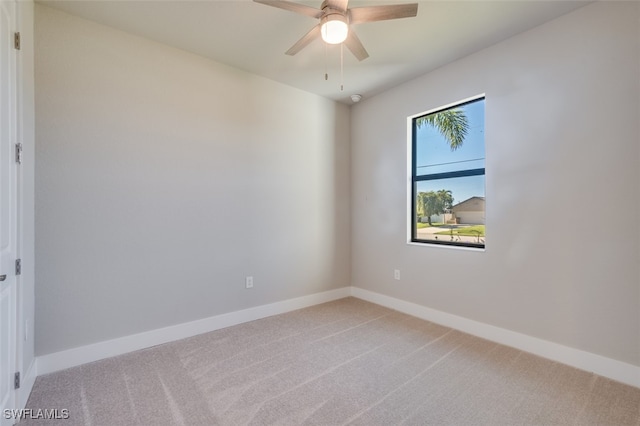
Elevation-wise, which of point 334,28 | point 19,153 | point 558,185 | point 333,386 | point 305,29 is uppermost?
point 305,29

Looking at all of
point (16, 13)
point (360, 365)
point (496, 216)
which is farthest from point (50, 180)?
point (496, 216)

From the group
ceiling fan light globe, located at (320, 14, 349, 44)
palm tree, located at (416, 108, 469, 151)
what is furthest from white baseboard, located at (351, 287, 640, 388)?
ceiling fan light globe, located at (320, 14, 349, 44)

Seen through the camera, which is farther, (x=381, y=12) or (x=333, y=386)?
(x=333, y=386)

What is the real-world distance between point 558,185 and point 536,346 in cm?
134

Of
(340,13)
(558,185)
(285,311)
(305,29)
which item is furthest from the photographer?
(285,311)

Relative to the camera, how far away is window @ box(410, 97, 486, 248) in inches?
115

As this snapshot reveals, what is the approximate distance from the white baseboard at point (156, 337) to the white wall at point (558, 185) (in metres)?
1.70

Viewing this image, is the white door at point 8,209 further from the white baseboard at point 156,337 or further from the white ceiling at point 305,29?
the white ceiling at point 305,29

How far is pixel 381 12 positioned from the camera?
5.85 feet

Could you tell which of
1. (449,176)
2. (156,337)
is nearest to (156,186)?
(156,337)

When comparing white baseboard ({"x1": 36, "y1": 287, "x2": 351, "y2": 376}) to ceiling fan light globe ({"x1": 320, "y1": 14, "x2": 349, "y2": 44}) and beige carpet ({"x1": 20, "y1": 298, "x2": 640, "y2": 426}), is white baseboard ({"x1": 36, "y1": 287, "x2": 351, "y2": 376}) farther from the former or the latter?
ceiling fan light globe ({"x1": 320, "y1": 14, "x2": 349, "y2": 44})

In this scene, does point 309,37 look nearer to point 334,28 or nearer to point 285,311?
point 334,28

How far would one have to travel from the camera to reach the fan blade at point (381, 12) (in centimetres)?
172

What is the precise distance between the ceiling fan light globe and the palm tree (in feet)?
5.71
